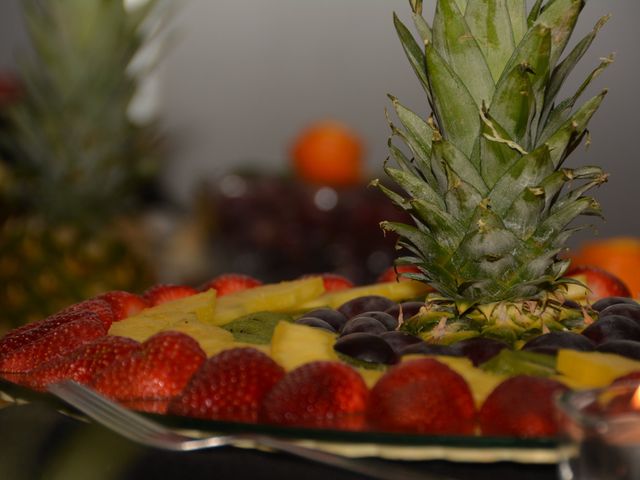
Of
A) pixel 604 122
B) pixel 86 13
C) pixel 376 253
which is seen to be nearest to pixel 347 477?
pixel 376 253

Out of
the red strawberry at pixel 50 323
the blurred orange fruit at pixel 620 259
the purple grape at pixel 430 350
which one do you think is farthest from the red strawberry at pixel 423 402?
the blurred orange fruit at pixel 620 259

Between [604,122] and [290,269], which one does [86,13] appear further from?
[604,122]

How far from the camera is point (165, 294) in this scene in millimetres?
1328

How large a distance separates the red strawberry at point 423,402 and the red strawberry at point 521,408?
2cm

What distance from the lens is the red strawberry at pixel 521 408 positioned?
0.77m

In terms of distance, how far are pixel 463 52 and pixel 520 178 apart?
0.44ft

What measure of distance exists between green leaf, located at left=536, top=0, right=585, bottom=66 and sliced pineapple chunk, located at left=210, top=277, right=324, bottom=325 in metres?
0.42

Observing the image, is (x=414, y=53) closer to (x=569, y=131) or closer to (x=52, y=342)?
(x=569, y=131)

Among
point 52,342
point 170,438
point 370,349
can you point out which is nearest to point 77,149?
point 52,342

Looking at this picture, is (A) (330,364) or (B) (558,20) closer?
(A) (330,364)

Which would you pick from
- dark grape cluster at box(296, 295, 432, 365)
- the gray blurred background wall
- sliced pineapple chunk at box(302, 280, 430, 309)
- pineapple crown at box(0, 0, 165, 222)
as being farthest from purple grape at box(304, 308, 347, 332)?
the gray blurred background wall

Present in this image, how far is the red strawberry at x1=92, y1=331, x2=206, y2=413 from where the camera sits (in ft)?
2.97

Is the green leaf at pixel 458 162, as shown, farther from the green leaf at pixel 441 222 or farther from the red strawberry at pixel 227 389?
the red strawberry at pixel 227 389

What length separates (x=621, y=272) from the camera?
1801mm
